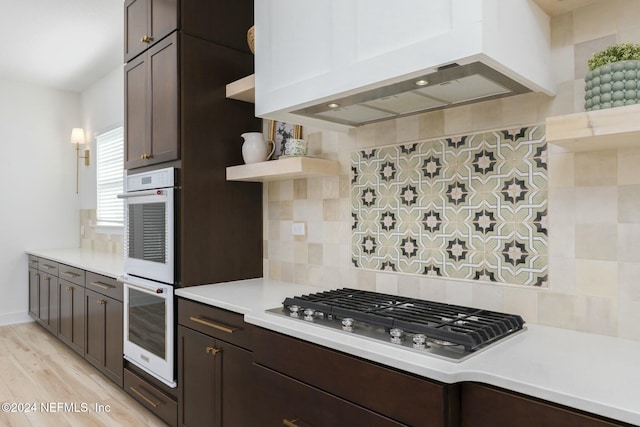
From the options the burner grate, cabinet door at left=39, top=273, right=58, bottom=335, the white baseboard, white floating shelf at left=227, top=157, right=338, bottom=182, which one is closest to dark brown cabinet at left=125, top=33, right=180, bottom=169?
white floating shelf at left=227, top=157, right=338, bottom=182

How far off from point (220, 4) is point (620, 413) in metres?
2.66

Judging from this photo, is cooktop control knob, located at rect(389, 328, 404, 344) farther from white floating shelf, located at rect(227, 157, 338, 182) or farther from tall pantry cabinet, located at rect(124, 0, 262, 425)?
tall pantry cabinet, located at rect(124, 0, 262, 425)

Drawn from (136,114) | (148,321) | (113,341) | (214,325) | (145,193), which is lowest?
(113,341)

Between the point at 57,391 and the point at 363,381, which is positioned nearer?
the point at 363,381

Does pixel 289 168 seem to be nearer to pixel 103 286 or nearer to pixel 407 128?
pixel 407 128

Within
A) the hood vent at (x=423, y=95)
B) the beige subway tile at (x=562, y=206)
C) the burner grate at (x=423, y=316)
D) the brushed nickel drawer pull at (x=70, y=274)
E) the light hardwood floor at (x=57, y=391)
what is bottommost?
the light hardwood floor at (x=57, y=391)

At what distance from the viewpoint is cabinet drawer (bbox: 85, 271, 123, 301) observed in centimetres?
290

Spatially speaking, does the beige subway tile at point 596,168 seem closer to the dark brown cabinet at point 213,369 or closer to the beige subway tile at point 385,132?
the beige subway tile at point 385,132

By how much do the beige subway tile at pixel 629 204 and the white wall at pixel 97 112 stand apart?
440 centimetres

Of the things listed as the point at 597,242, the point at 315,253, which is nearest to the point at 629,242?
the point at 597,242

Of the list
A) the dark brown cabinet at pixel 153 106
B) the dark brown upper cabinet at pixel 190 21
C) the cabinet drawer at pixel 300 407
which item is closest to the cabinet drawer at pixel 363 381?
the cabinet drawer at pixel 300 407

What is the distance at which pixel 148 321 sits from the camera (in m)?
2.54

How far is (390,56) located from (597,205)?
85 cm

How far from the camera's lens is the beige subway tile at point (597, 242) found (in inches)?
53.9
